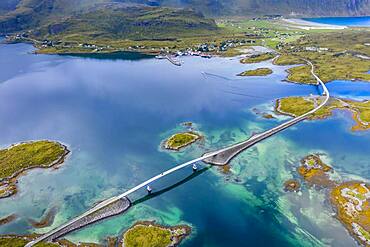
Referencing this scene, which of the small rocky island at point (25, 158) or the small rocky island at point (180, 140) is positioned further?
the small rocky island at point (180, 140)

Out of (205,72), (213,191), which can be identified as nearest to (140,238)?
(213,191)

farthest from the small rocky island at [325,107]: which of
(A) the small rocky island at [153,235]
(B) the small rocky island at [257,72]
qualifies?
(A) the small rocky island at [153,235]

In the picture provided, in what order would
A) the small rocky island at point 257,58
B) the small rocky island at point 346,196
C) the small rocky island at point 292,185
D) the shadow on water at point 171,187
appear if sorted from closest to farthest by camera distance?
the small rocky island at point 346,196 < the shadow on water at point 171,187 < the small rocky island at point 292,185 < the small rocky island at point 257,58

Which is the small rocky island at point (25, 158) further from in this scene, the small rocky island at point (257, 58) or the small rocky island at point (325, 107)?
the small rocky island at point (257, 58)

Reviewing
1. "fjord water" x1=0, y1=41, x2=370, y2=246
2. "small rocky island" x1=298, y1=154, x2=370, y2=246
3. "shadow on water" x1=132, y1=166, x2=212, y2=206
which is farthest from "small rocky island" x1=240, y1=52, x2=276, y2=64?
"shadow on water" x1=132, y1=166, x2=212, y2=206

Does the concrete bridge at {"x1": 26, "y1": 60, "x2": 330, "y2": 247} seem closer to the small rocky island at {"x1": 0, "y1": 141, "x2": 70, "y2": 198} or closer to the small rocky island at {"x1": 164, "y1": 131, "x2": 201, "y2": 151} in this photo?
the small rocky island at {"x1": 164, "y1": 131, "x2": 201, "y2": 151}
